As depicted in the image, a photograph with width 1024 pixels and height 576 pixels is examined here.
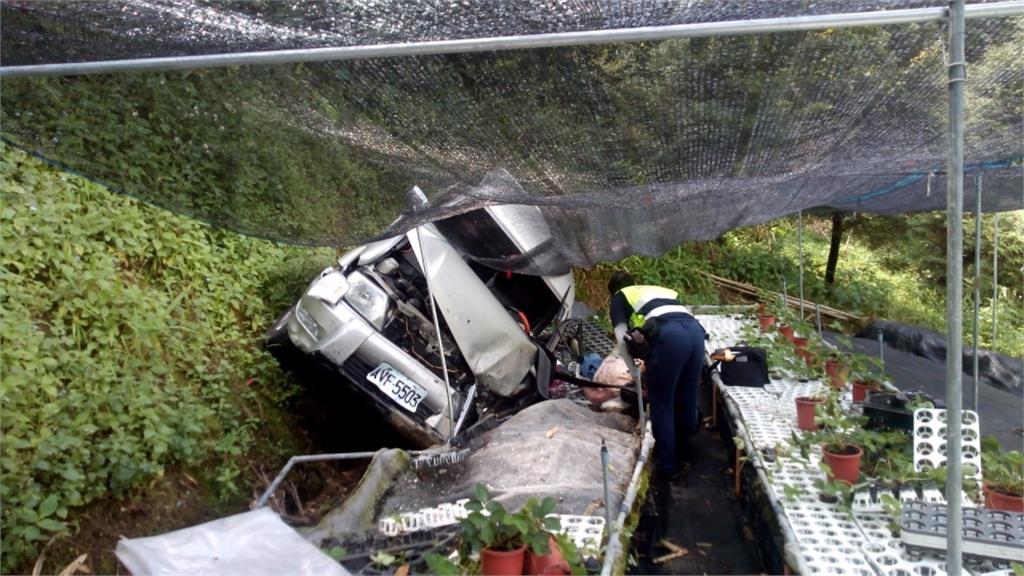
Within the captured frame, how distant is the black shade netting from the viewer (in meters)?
2.16

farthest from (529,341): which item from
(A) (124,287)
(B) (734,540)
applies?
(A) (124,287)

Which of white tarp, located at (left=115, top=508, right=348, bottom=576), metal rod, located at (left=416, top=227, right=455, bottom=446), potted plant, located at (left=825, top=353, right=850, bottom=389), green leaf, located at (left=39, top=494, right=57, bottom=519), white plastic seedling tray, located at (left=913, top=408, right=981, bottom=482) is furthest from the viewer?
potted plant, located at (left=825, top=353, right=850, bottom=389)

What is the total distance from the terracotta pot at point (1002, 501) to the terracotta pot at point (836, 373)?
193 centimetres

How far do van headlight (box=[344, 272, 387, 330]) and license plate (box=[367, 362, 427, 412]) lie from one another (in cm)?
31

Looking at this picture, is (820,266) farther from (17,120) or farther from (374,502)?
(17,120)

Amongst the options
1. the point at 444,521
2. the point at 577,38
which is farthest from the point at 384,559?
the point at 577,38

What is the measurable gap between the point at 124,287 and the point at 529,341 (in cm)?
276

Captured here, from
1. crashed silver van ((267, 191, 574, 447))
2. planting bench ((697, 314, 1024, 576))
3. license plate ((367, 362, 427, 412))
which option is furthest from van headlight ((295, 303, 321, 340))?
planting bench ((697, 314, 1024, 576))

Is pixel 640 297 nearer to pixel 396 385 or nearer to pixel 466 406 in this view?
pixel 466 406

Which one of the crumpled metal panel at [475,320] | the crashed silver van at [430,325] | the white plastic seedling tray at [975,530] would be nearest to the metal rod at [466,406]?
the crashed silver van at [430,325]

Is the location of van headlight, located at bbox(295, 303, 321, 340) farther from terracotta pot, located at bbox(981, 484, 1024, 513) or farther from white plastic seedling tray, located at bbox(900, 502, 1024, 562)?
terracotta pot, located at bbox(981, 484, 1024, 513)

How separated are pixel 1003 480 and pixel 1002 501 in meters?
0.16

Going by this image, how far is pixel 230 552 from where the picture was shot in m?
2.17

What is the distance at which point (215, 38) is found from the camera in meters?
2.25
